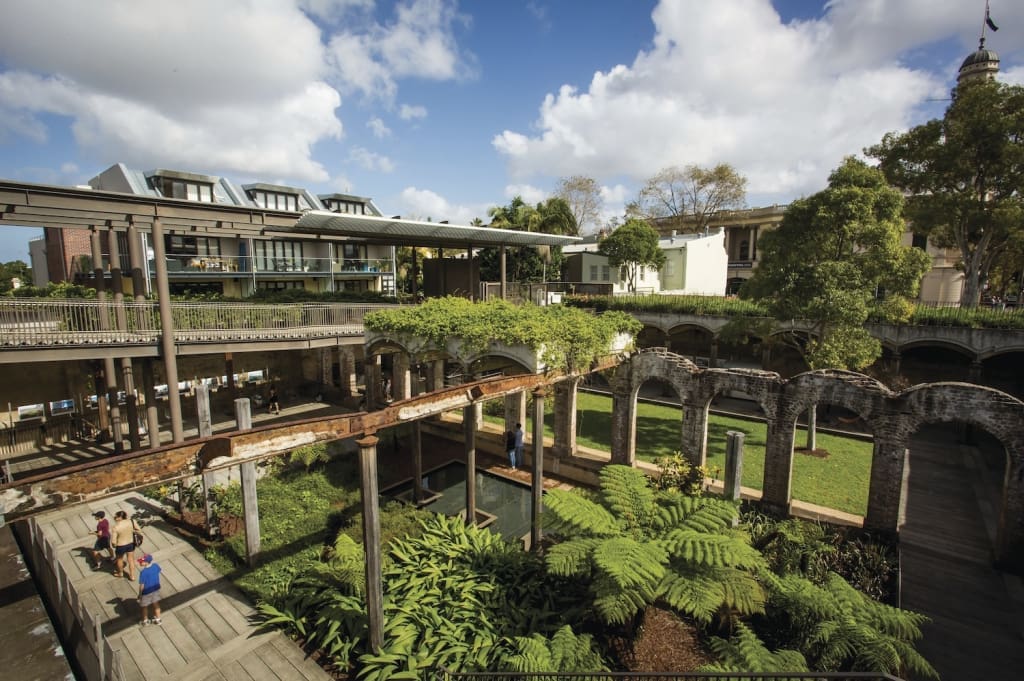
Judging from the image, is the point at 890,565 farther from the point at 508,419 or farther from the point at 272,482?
the point at 272,482

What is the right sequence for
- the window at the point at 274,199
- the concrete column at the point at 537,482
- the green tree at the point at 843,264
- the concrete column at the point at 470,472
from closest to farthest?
the concrete column at the point at 537,482 → the concrete column at the point at 470,472 → the green tree at the point at 843,264 → the window at the point at 274,199

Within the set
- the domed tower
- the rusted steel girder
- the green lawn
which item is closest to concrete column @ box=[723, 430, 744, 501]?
the green lawn

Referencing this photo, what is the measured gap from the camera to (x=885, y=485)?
A: 1162 centimetres

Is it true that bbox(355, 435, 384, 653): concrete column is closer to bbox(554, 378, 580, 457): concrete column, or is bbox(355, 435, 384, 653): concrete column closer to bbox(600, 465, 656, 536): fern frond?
bbox(600, 465, 656, 536): fern frond

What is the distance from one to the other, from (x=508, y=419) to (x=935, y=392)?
11.8 meters

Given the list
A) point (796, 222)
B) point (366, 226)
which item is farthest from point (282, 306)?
point (796, 222)

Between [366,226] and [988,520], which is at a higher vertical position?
[366,226]

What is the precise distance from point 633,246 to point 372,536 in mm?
32140

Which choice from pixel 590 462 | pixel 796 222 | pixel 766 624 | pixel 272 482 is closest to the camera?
pixel 766 624

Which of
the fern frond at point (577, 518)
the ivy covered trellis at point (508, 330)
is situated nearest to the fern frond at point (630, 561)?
the fern frond at point (577, 518)

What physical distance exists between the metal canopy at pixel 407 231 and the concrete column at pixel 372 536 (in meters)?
12.5

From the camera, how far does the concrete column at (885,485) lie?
11492mm

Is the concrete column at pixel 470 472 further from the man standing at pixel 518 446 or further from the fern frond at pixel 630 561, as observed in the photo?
the fern frond at pixel 630 561

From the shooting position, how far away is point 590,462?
627 inches
